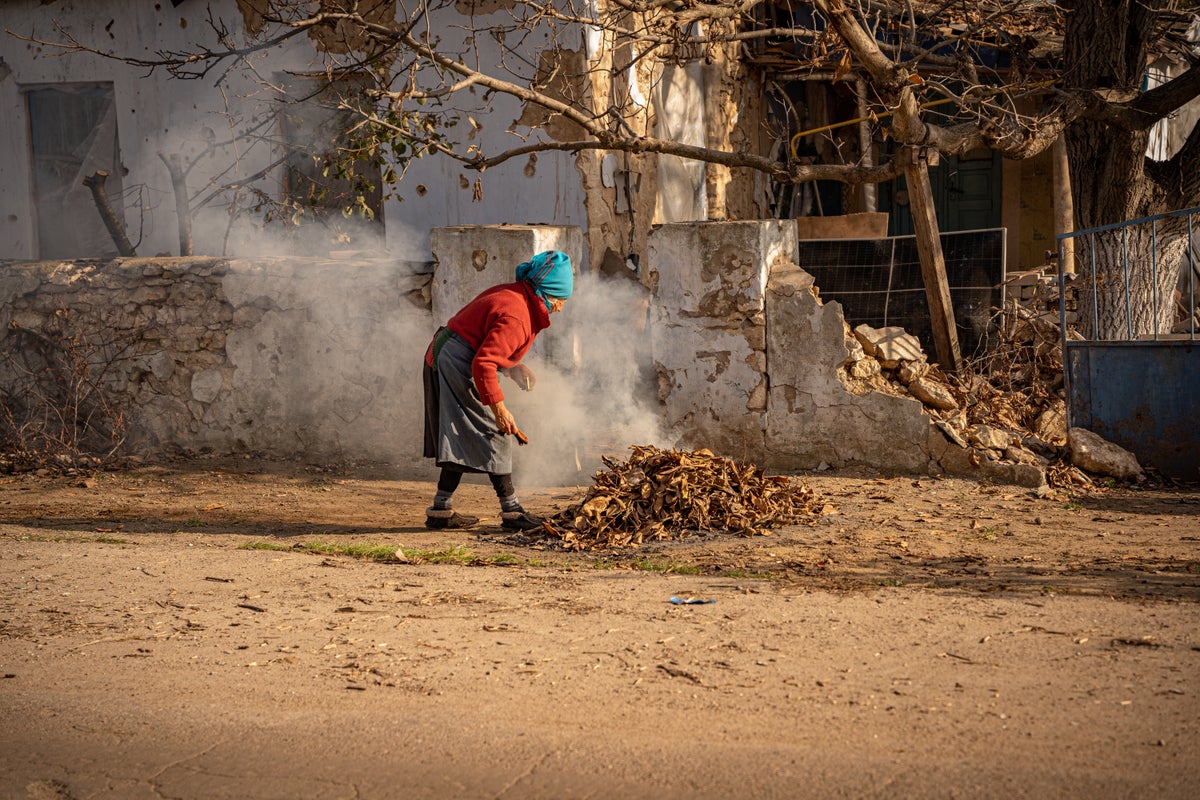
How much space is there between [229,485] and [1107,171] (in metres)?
7.45

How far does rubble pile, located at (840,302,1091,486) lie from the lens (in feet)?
24.4

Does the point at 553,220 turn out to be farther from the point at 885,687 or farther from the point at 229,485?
the point at 885,687

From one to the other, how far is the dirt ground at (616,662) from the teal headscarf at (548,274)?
144 centimetres

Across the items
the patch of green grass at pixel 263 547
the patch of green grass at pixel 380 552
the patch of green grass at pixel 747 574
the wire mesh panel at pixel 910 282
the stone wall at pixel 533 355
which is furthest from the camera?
the wire mesh panel at pixel 910 282

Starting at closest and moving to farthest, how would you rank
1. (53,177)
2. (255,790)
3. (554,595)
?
(255,790)
(554,595)
(53,177)

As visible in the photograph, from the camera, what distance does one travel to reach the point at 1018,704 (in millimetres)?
3416

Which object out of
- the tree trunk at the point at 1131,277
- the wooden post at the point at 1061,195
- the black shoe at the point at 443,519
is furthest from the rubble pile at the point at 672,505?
the wooden post at the point at 1061,195

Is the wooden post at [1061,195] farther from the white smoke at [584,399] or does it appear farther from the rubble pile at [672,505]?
the rubble pile at [672,505]

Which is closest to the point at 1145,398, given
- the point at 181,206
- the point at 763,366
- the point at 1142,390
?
the point at 1142,390

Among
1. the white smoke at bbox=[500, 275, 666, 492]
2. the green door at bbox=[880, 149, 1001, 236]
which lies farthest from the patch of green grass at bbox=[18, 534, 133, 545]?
the green door at bbox=[880, 149, 1001, 236]

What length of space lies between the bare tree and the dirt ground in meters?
3.02

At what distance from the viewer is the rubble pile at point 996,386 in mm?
7441

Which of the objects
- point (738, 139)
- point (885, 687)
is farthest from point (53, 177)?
point (885, 687)

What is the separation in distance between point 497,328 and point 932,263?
379 cm
